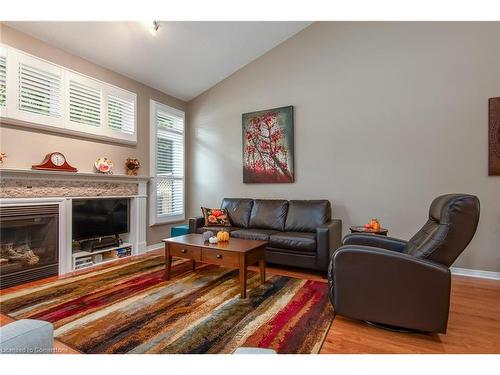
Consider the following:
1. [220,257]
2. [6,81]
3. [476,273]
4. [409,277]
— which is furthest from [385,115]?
[6,81]

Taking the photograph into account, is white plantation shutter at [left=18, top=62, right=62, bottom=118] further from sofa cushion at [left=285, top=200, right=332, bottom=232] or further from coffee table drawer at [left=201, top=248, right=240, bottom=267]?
sofa cushion at [left=285, top=200, right=332, bottom=232]

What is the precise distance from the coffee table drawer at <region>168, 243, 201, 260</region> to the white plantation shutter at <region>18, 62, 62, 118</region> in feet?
7.06

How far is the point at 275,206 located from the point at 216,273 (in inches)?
53.7

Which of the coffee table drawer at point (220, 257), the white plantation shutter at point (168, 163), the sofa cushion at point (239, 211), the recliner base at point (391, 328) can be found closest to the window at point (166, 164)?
the white plantation shutter at point (168, 163)

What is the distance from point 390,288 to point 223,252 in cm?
146

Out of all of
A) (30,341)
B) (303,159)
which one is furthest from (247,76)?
(30,341)

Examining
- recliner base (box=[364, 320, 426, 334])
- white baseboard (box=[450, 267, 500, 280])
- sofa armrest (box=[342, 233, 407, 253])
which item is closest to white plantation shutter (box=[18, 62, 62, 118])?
sofa armrest (box=[342, 233, 407, 253])

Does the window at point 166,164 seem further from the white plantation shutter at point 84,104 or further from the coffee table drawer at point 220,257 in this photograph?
the coffee table drawer at point 220,257

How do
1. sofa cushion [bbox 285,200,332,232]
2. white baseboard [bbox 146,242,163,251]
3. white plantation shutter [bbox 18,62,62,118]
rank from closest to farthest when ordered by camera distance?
white plantation shutter [bbox 18,62,62,118] < sofa cushion [bbox 285,200,332,232] < white baseboard [bbox 146,242,163,251]

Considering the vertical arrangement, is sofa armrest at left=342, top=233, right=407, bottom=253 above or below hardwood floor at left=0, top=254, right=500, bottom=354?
above

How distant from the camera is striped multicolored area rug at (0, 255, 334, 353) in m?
1.88

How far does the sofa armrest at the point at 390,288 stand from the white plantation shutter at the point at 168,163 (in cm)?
345

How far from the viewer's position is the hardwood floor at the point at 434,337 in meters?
1.81

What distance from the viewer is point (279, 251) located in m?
3.49
